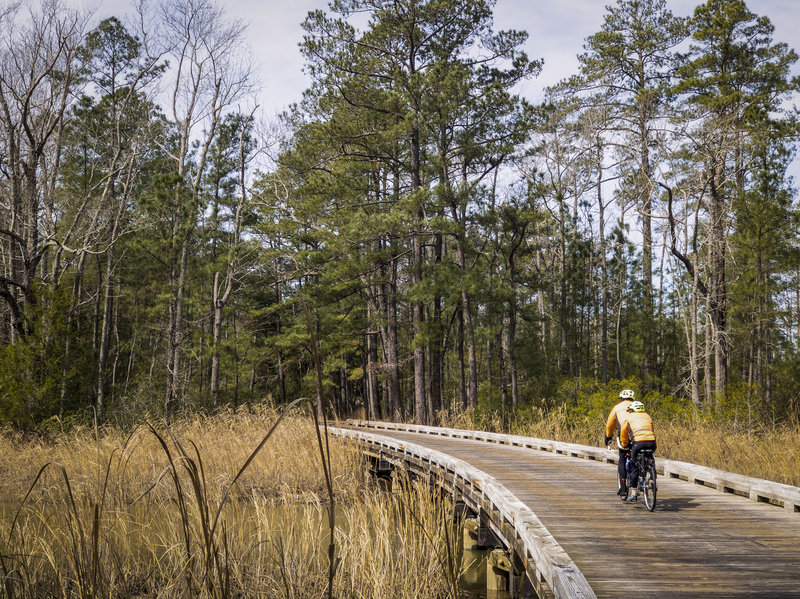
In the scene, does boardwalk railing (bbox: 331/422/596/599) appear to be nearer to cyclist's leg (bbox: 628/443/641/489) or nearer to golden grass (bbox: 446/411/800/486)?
cyclist's leg (bbox: 628/443/641/489)

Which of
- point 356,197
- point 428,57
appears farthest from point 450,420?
point 428,57

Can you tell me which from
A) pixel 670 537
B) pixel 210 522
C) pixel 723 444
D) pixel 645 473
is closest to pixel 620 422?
pixel 645 473

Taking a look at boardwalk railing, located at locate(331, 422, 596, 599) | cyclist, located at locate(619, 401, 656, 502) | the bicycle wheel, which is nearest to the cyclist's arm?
cyclist, located at locate(619, 401, 656, 502)

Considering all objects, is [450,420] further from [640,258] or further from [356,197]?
[640,258]

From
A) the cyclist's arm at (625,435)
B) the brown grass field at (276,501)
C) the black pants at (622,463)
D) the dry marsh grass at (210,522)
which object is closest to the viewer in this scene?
the dry marsh grass at (210,522)

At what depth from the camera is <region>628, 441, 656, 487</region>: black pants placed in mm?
8414

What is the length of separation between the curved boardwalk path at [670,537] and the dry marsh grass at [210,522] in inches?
57.0

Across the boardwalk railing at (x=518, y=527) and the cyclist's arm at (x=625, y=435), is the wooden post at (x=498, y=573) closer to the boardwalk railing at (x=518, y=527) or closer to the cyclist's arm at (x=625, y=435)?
the boardwalk railing at (x=518, y=527)

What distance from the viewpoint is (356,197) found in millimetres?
26453

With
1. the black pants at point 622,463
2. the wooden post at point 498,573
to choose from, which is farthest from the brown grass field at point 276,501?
the black pants at point 622,463

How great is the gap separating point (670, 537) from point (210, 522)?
16.7ft

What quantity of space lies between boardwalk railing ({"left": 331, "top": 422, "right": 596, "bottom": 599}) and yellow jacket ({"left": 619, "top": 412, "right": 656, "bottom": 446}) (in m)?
1.65

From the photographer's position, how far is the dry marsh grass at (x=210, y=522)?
3750mm

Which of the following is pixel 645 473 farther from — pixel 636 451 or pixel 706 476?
pixel 706 476
